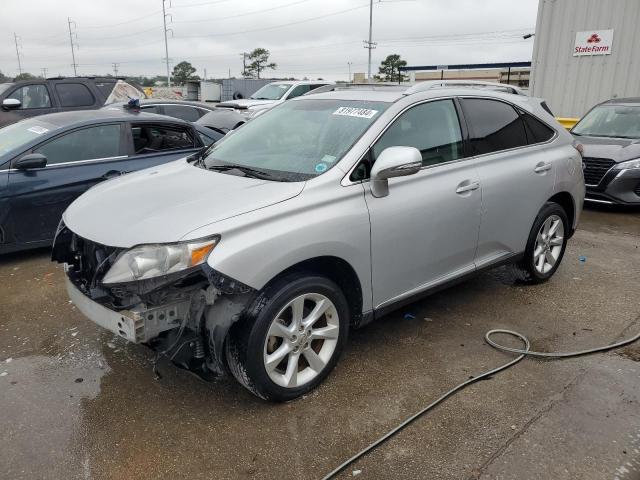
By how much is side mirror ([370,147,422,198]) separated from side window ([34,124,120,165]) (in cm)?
379

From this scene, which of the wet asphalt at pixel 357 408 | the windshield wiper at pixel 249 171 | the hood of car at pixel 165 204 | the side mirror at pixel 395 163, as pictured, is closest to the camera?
the wet asphalt at pixel 357 408

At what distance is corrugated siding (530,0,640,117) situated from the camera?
10353 millimetres

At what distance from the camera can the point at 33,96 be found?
1072cm

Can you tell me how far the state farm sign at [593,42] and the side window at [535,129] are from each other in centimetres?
741

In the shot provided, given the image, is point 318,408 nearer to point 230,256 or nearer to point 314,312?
point 314,312

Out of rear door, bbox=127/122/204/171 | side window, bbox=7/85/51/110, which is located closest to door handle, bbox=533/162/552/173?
rear door, bbox=127/122/204/171

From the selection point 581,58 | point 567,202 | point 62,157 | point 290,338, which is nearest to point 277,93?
point 581,58

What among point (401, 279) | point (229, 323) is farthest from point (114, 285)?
point (401, 279)

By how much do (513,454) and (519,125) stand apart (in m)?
2.78

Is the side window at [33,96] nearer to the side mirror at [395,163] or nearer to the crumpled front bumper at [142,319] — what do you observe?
the crumpled front bumper at [142,319]

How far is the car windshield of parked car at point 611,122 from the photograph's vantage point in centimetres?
845

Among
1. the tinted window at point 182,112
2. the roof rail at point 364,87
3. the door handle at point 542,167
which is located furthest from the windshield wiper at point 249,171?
the tinted window at point 182,112

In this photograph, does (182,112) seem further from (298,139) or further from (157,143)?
(298,139)

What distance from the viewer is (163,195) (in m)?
3.15
